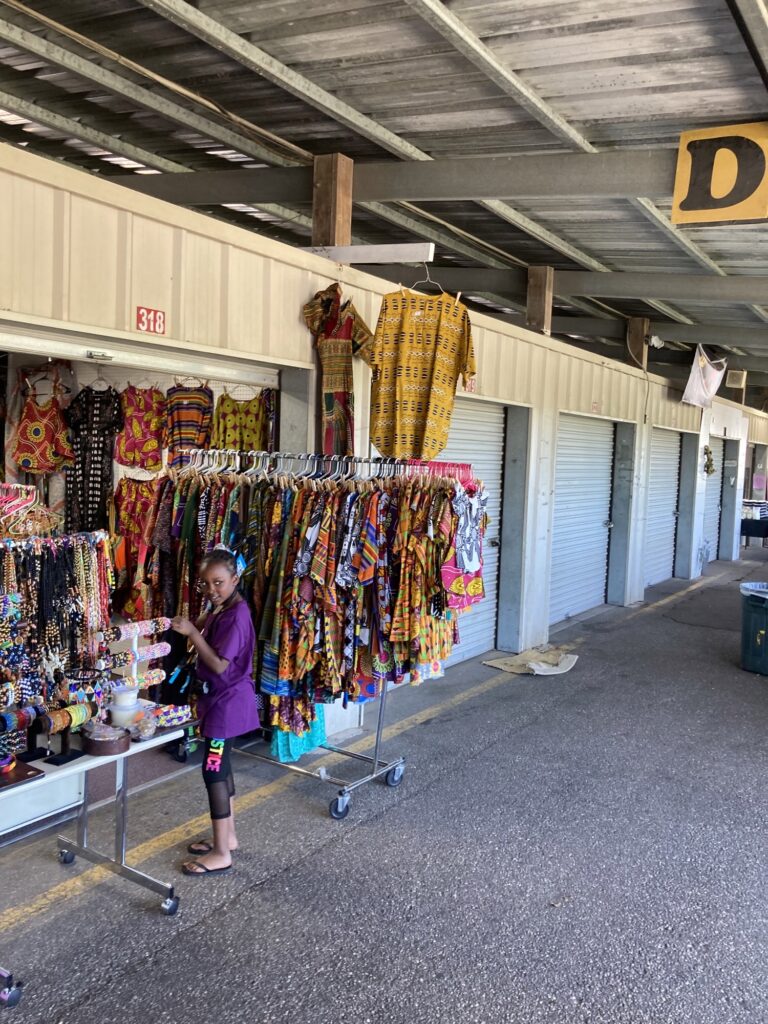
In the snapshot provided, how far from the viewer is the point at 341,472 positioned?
5047 mm

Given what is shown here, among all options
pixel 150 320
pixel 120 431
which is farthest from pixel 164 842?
pixel 120 431

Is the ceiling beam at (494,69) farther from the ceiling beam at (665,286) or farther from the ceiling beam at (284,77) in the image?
the ceiling beam at (665,286)

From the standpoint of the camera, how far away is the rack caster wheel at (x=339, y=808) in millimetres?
4637

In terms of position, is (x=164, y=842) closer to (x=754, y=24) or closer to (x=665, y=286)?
(x=754, y=24)

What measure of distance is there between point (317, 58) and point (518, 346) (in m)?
3.91

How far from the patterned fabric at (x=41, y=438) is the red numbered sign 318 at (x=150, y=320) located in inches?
89.7

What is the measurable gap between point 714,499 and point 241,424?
14297 mm

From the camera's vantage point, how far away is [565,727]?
6.41m

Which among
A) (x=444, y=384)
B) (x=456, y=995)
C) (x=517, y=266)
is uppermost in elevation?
(x=517, y=266)

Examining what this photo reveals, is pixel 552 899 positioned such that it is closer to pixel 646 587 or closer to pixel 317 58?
pixel 317 58

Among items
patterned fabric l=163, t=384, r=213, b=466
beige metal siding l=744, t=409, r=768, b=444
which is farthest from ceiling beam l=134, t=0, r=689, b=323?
beige metal siding l=744, t=409, r=768, b=444

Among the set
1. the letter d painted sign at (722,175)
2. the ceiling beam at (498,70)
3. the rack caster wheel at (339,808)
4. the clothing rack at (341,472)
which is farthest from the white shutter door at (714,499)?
the rack caster wheel at (339,808)

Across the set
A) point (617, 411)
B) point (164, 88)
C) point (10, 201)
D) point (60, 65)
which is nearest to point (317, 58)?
point (164, 88)

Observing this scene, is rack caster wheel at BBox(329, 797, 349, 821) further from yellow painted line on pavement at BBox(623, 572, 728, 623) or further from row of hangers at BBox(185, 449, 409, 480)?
yellow painted line on pavement at BBox(623, 572, 728, 623)
